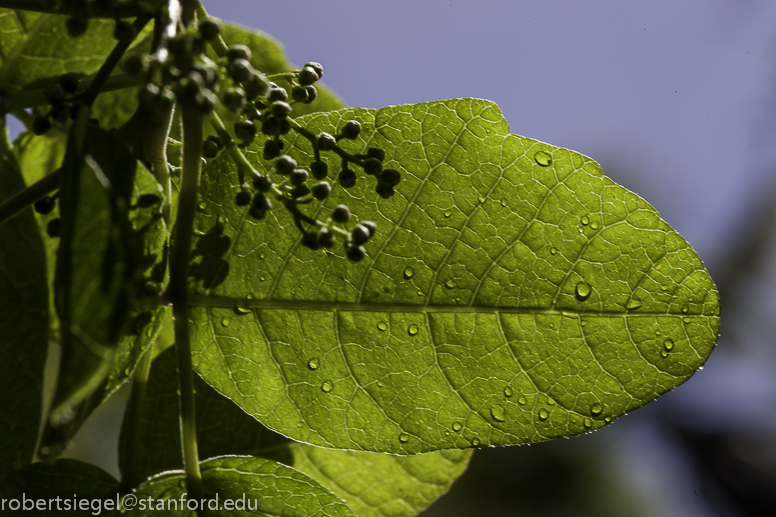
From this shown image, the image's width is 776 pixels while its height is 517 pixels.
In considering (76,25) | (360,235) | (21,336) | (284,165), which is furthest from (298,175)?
(21,336)

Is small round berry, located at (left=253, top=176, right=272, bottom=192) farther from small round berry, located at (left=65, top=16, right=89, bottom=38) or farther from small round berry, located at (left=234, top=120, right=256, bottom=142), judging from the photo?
small round berry, located at (left=65, top=16, right=89, bottom=38)

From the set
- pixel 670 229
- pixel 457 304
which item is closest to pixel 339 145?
pixel 457 304

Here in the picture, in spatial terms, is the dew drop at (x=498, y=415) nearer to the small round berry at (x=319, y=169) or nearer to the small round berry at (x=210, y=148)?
the small round berry at (x=319, y=169)

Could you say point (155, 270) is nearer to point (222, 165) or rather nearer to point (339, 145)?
point (222, 165)

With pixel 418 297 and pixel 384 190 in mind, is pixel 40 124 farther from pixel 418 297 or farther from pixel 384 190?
pixel 418 297

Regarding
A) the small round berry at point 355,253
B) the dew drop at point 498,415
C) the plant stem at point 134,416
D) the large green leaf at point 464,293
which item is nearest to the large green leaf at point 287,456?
the plant stem at point 134,416

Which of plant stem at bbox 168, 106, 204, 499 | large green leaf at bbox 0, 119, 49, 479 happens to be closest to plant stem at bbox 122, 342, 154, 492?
plant stem at bbox 168, 106, 204, 499

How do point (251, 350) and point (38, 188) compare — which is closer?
point (38, 188)
